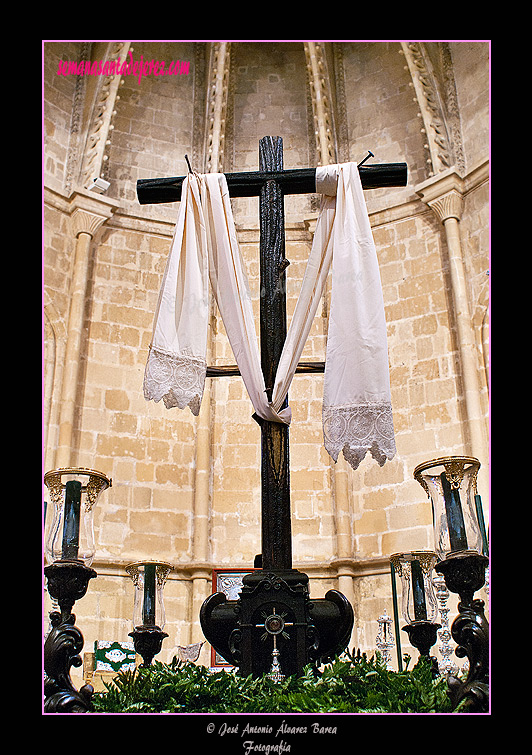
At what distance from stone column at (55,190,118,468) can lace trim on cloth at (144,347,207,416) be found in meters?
3.88

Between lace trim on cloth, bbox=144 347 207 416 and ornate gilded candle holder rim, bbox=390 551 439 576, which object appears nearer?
lace trim on cloth, bbox=144 347 207 416

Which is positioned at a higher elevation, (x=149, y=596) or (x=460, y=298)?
(x=460, y=298)

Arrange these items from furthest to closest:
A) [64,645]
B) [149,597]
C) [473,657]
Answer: [149,597] < [64,645] < [473,657]

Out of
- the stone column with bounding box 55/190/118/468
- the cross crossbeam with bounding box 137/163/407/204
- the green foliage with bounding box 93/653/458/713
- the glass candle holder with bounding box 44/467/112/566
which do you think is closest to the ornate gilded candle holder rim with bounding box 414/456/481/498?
the green foliage with bounding box 93/653/458/713

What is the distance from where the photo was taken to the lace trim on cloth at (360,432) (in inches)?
127

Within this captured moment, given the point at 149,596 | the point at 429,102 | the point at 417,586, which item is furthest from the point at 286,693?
the point at 429,102

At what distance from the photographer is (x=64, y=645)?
3.11 meters

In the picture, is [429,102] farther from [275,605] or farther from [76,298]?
[275,605]

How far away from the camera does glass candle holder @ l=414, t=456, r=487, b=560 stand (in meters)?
3.17

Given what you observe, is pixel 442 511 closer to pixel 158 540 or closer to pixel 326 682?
pixel 326 682

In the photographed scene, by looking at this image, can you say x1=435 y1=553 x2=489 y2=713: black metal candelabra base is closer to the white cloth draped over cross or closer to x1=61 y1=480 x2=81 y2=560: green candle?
the white cloth draped over cross

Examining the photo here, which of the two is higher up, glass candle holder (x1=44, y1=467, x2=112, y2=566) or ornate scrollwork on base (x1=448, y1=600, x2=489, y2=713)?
glass candle holder (x1=44, y1=467, x2=112, y2=566)

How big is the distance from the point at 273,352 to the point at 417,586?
141 centimetres
